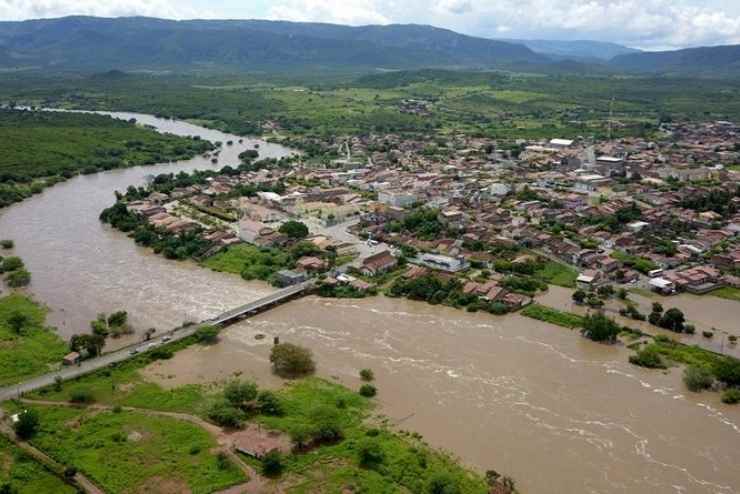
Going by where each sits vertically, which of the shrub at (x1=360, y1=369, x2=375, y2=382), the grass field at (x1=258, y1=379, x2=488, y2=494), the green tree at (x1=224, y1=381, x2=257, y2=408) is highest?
the green tree at (x1=224, y1=381, x2=257, y2=408)

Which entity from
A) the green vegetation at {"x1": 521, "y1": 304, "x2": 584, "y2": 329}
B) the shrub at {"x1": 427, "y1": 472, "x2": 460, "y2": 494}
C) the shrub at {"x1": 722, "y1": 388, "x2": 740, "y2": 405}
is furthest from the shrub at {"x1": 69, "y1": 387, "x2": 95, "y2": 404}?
the shrub at {"x1": 722, "y1": 388, "x2": 740, "y2": 405}

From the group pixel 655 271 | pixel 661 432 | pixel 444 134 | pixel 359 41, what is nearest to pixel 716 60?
pixel 359 41

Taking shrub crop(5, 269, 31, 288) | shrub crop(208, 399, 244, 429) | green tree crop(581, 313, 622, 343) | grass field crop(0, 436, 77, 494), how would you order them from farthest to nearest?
shrub crop(5, 269, 31, 288)
green tree crop(581, 313, 622, 343)
shrub crop(208, 399, 244, 429)
grass field crop(0, 436, 77, 494)

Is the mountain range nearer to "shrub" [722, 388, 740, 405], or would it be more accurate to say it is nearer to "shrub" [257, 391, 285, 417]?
"shrub" [722, 388, 740, 405]

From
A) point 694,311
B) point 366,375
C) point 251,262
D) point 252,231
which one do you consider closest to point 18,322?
point 251,262

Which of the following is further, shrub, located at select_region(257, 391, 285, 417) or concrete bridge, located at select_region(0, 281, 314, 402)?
concrete bridge, located at select_region(0, 281, 314, 402)

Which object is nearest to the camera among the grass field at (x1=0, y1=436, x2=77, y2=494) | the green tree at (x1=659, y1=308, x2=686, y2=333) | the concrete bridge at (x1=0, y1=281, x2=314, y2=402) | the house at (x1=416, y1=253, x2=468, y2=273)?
the grass field at (x1=0, y1=436, x2=77, y2=494)

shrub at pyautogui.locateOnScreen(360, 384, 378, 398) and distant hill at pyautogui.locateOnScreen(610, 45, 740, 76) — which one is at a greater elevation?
distant hill at pyautogui.locateOnScreen(610, 45, 740, 76)
